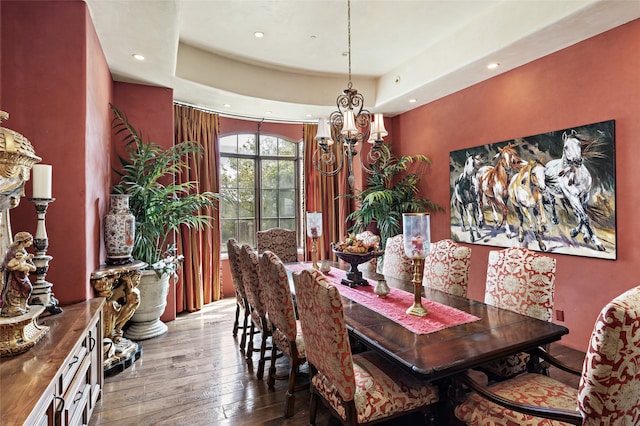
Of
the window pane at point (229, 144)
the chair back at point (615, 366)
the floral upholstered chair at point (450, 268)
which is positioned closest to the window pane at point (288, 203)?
the window pane at point (229, 144)

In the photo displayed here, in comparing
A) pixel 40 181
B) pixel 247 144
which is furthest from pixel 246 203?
pixel 40 181

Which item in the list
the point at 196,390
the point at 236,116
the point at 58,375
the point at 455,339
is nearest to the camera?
the point at 58,375

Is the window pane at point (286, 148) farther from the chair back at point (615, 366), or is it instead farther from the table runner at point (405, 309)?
the chair back at point (615, 366)

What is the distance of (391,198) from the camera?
4.68 meters

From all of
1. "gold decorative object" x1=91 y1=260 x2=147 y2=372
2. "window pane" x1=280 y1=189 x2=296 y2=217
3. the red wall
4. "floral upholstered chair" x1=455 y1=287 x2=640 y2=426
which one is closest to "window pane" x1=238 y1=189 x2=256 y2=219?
"window pane" x1=280 y1=189 x2=296 y2=217

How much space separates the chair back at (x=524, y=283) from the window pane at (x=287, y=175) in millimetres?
4012

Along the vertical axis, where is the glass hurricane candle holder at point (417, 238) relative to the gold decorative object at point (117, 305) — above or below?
above

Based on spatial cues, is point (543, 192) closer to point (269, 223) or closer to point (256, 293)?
point (256, 293)

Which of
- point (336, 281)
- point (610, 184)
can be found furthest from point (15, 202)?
point (610, 184)

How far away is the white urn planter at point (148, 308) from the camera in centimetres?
348

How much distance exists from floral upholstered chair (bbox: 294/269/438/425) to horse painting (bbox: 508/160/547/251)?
Answer: 7.85 ft

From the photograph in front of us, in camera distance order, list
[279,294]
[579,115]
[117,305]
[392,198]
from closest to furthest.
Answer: [279,294] < [117,305] < [579,115] < [392,198]

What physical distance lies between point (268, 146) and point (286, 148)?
319mm

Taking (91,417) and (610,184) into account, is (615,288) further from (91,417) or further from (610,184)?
(91,417)
